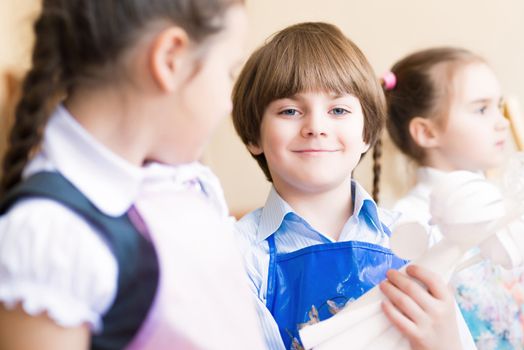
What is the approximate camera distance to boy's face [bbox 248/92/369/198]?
3.16 feet

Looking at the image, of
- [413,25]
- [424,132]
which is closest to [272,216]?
[424,132]

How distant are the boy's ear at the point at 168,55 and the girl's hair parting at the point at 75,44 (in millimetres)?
12

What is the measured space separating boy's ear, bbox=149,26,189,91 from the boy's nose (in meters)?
0.39

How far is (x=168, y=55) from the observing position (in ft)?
1.92

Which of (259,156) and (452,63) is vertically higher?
(452,63)

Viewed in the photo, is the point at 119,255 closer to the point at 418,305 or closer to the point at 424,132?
the point at 418,305

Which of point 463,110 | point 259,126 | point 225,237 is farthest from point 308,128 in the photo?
point 463,110

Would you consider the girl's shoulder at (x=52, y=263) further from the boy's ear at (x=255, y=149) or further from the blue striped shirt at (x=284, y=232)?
the boy's ear at (x=255, y=149)

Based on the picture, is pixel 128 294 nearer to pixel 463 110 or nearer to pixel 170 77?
pixel 170 77

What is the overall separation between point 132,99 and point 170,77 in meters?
0.04

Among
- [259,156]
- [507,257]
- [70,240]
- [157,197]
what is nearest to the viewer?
[70,240]

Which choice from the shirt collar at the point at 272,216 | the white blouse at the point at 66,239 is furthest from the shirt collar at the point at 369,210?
the white blouse at the point at 66,239

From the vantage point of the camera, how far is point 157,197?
64 cm

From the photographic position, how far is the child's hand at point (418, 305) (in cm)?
78
